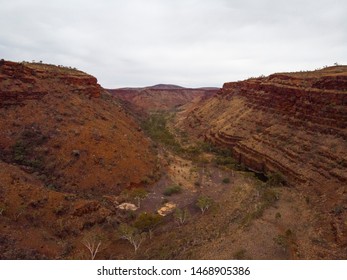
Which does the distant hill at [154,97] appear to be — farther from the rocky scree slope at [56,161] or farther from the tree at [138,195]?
the tree at [138,195]

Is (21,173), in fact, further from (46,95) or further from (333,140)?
(333,140)

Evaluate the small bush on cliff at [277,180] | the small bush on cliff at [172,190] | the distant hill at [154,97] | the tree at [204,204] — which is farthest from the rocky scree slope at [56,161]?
the distant hill at [154,97]

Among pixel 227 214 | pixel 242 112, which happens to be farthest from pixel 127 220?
pixel 242 112

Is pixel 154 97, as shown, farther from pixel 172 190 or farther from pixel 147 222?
pixel 147 222

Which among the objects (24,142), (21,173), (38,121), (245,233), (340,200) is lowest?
(245,233)

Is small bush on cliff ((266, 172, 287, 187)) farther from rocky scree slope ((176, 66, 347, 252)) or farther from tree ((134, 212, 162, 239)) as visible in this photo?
tree ((134, 212, 162, 239))

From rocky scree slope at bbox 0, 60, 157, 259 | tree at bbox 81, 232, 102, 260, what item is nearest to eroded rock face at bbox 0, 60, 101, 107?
rocky scree slope at bbox 0, 60, 157, 259
